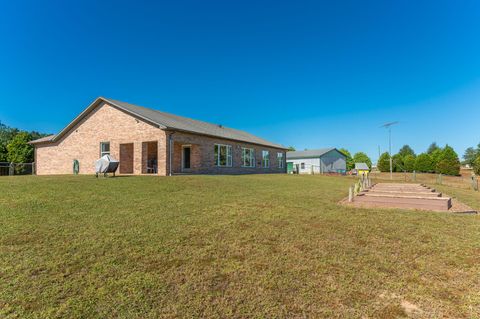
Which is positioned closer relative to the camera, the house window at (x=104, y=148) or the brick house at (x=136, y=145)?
the brick house at (x=136, y=145)

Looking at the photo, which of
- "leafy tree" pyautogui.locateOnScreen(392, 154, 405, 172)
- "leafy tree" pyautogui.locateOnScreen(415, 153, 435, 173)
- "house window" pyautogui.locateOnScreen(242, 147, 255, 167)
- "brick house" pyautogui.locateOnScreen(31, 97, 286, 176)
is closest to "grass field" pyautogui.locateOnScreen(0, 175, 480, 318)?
"brick house" pyautogui.locateOnScreen(31, 97, 286, 176)

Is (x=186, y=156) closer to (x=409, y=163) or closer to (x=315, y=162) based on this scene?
(x=315, y=162)

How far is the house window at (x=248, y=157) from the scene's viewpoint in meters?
25.1

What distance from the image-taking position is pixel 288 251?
4.35 m

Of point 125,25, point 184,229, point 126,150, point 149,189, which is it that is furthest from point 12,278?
point 125,25

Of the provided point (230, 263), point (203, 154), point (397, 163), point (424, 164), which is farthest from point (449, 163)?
point (230, 263)

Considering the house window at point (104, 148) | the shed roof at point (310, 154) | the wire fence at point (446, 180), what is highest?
the shed roof at point (310, 154)

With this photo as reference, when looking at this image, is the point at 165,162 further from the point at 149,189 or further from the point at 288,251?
the point at 288,251

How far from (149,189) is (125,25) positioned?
579 inches

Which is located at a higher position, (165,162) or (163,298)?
(165,162)

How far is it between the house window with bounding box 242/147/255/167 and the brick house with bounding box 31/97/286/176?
32.4 inches

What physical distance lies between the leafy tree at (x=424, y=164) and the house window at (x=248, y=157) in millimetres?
37458

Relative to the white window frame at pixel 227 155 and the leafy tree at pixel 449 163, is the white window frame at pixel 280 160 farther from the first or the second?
the leafy tree at pixel 449 163

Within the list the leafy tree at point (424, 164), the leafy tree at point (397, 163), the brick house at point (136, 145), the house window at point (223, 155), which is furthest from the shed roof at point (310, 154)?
the house window at point (223, 155)
